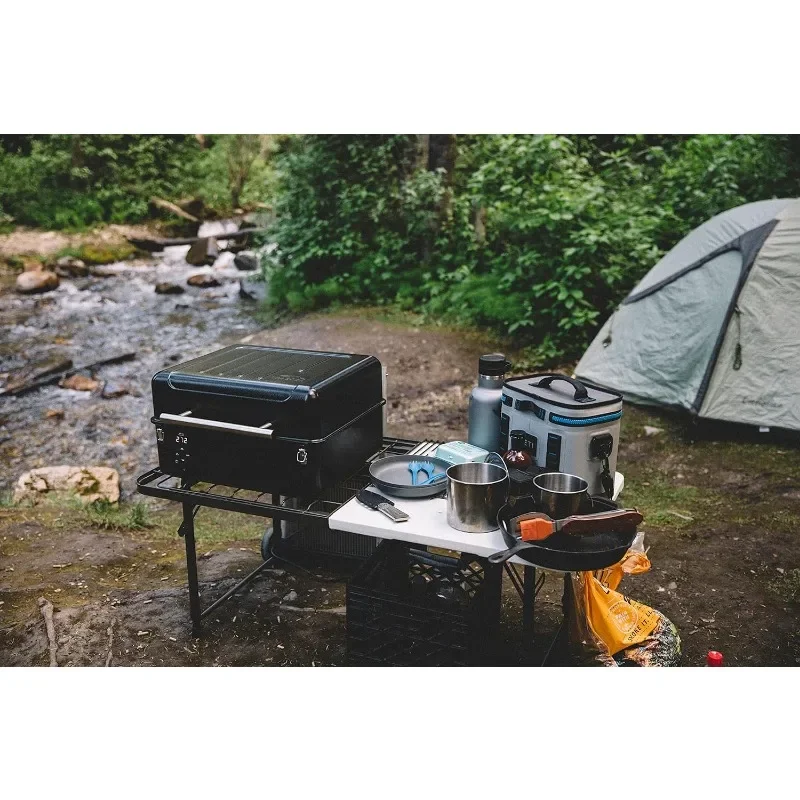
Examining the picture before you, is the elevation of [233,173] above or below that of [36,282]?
above

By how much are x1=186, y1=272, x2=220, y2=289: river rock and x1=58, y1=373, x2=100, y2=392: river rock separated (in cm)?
416

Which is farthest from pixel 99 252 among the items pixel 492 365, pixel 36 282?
pixel 492 365

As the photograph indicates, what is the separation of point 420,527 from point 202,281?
33.4 ft

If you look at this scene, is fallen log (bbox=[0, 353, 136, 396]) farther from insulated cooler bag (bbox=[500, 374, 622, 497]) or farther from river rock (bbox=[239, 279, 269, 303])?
insulated cooler bag (bbox=[500, 374, 622, 497])

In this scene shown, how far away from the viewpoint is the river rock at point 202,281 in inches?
462

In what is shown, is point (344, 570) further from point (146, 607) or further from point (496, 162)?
A: point (496, 162)

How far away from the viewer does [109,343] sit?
358 inches

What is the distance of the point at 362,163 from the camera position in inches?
398

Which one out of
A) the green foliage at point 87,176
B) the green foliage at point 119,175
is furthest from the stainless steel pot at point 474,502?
the green foliage at point 87,176

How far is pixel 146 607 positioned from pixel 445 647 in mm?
1572

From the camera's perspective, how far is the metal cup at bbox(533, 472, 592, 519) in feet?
7.48

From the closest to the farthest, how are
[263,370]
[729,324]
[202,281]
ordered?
[263,370]
[729,324]
[202,281]

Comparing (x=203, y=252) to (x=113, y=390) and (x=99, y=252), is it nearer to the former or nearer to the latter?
(x=99, y=252)

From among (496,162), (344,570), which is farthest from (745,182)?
(344,570)
